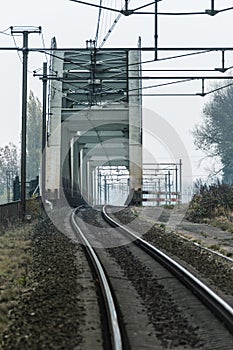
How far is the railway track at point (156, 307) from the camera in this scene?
22.9ft

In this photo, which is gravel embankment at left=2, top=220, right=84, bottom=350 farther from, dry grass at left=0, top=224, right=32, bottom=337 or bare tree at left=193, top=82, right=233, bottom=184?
bare tree at left=193, top=82, right=233, bottom=184

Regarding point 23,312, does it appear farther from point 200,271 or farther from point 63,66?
point 63,66

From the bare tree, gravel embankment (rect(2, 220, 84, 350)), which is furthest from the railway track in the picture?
the bare tree

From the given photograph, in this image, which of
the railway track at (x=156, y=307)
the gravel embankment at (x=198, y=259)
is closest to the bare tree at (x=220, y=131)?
the gravel embankment at (x=198, y=259)

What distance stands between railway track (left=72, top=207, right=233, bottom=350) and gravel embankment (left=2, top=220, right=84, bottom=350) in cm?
40

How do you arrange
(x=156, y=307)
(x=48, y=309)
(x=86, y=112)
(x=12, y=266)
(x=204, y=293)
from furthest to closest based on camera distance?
(x=86, y=112), (x=12, y=266), (x=204, y=293), (x=156, y=307), (x=48, y=309)

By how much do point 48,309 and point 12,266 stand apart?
184 inches

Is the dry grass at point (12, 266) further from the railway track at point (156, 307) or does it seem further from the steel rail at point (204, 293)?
the steel rail at point (204, 293)

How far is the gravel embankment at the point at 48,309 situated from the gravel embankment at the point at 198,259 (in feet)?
7.39

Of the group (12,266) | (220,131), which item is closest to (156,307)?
(12,266)

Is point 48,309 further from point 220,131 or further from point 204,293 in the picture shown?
point 220,131

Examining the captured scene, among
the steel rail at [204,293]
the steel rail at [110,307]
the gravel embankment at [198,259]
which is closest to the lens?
the steel rail at [110,307]

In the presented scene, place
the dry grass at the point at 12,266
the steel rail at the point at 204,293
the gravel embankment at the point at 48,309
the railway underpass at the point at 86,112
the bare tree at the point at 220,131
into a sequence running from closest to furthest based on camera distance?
the gravel embankment at the point at 48,309
the steel rail at the point at 204,293
the dry grass at the point at 12,266
the railway underpass at the point at 86,112
the bare tree at the point at 220,131

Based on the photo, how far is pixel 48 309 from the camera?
8508 mm
